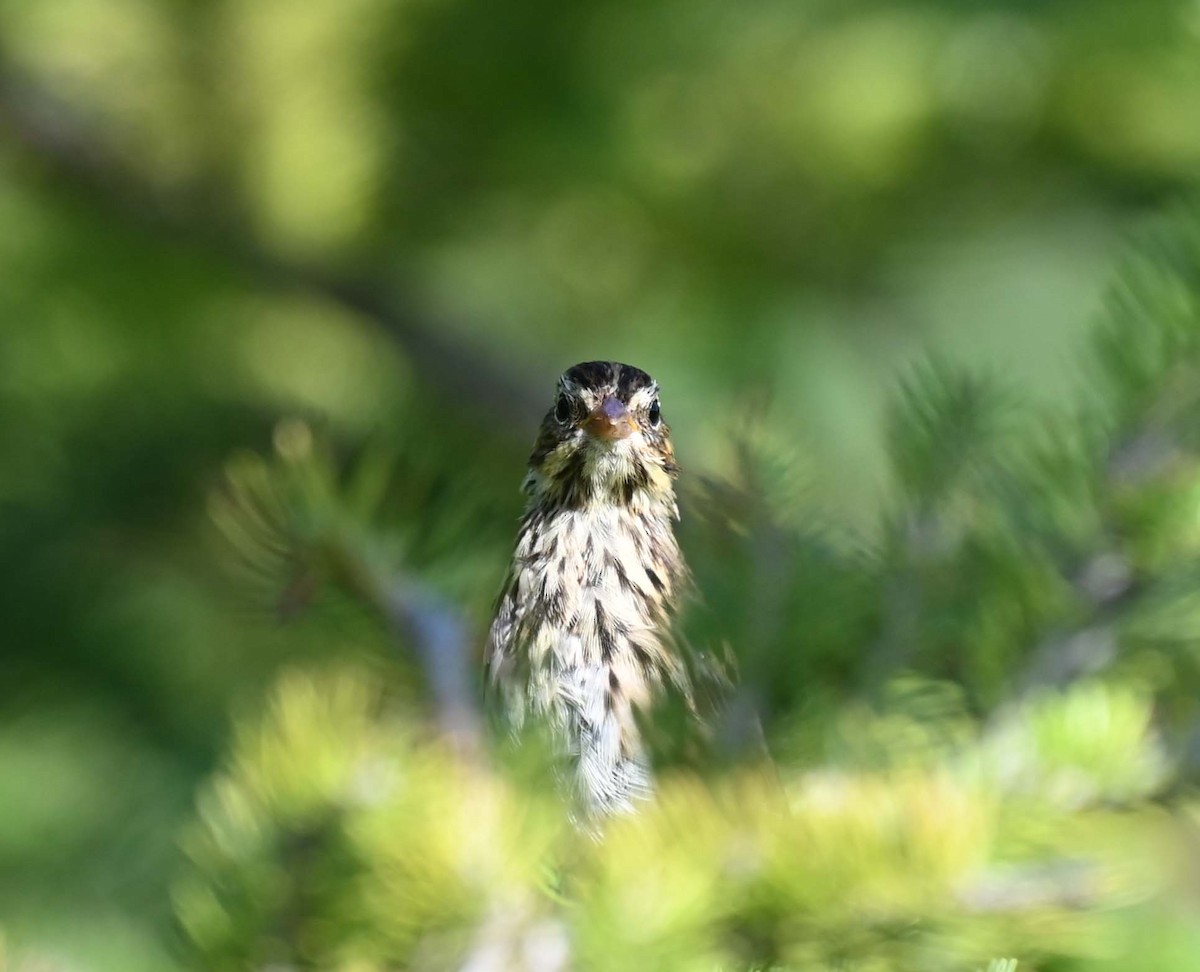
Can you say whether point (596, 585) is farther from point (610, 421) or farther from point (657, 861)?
point (657, 861)

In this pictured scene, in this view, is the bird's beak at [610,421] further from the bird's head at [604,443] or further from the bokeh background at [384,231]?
the bokeh background at [384,231]

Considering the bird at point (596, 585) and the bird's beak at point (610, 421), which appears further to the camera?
the bird's beak at point (610, 421)


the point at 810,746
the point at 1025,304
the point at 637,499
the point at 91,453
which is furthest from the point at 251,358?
the point at 810,746

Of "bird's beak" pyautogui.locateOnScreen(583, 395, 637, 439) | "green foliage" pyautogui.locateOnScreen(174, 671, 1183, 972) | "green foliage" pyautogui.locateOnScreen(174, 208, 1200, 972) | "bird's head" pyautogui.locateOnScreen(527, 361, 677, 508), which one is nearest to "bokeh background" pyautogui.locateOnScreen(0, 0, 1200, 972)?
"bird's head" pyautogui.locateOnScreen(527, 361, 677, 508)

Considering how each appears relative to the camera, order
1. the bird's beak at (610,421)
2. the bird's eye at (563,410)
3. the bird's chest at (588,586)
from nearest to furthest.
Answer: the bird's chest at (588,586), the bird's beak at (610,421), the bird's eye at (563,410)

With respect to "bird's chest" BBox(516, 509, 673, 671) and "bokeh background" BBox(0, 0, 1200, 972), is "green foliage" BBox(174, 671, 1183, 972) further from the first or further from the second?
"bokeh background" BBox(0, 0, 1200, 972)

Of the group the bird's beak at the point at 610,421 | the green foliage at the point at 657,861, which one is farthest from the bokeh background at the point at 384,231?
the green foliage at the point at 657,861

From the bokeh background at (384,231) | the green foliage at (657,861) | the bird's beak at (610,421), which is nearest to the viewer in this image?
the green foliage at (657,861)
